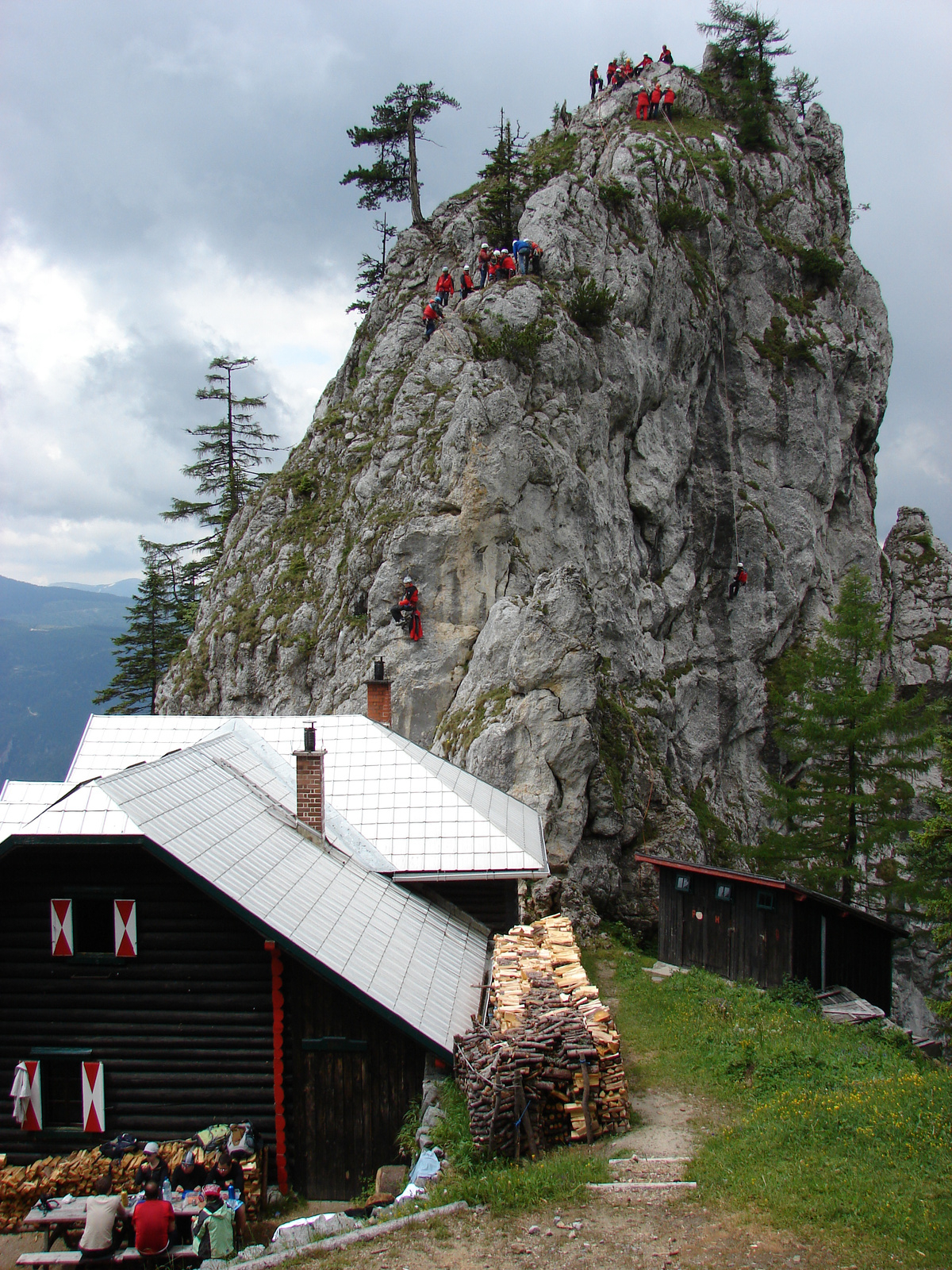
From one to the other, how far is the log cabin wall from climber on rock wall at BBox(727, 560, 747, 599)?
3208 centimetres

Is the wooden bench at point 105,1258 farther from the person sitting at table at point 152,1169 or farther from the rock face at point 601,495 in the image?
the rock face at point 601,495

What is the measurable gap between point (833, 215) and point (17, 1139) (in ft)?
187

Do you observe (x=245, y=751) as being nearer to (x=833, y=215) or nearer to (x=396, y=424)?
(x=396, y=424)

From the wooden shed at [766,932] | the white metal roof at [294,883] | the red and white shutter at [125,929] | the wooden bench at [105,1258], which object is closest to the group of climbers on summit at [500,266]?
the wooden shed at [766,932]

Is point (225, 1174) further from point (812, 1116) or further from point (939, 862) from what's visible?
point (939, 862)

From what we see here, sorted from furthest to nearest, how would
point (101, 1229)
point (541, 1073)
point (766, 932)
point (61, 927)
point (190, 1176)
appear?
point (766, 932)
point (61, 927)
point (190, 1176)
point (541, 1073)
point (101, 1229)

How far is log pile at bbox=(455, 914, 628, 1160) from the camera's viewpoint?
8.84m

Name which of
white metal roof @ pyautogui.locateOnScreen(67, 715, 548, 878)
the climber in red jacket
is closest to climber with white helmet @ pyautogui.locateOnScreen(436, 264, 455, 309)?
the climber in red jacket

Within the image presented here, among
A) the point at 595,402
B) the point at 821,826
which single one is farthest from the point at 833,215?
the point at 821,826

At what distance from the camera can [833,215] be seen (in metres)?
48.2

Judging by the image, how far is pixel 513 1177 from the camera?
819cm

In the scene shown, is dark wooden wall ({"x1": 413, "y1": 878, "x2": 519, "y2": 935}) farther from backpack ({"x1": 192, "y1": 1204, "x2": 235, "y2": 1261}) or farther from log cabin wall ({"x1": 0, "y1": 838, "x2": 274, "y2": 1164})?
backpack ({"x1": 192, "y1": 1204, "x2": 235, "y2": 1261})

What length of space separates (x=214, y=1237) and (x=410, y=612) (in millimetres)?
19010

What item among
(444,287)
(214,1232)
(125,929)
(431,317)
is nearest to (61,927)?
(125,929)
